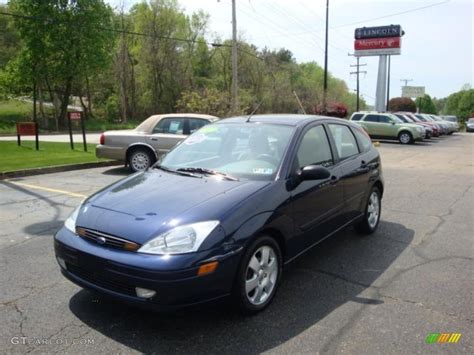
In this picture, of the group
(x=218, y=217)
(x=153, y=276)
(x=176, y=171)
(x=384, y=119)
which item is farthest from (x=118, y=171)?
(x=384, y=119)

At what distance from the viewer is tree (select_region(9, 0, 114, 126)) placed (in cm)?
3503

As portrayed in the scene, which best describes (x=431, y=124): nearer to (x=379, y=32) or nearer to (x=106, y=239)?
(x=379, y=32)

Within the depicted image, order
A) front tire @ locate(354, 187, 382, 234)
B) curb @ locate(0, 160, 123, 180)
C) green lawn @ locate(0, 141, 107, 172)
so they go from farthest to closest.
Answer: green lawn @ locate(0, 141, 107, 172) → curb @ locate(0, 160, 123, 180) → front tire @ locate(354, 187, 382, 234)

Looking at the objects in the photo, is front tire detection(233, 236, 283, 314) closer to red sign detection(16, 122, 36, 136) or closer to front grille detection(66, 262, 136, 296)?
front grille detection(66, 262, 136, 296)

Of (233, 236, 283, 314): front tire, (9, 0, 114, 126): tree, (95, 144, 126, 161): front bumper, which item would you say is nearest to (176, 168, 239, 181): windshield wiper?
(233, 236, 283, 314): front tire

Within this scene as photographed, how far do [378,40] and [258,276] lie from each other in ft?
165

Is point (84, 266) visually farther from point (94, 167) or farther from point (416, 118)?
point (416, 118)

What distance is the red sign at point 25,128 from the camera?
52.9 feet

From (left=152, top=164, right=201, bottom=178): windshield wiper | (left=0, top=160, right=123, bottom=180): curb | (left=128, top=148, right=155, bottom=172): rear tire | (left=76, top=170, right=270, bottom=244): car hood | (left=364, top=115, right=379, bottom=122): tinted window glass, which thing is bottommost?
(left=0, top=160, right=123, bottom=180): curb

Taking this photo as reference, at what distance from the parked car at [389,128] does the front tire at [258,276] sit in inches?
886

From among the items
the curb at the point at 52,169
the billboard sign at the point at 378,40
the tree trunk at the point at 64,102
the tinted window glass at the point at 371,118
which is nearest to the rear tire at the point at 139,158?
the curb at the point at 52,169

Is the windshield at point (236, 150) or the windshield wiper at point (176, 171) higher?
the windshield at point (236, 150)

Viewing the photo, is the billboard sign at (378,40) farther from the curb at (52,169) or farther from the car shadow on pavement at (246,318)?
the car shadow on pavement at (246,318)

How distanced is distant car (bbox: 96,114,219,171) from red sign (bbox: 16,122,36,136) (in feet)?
22.0
